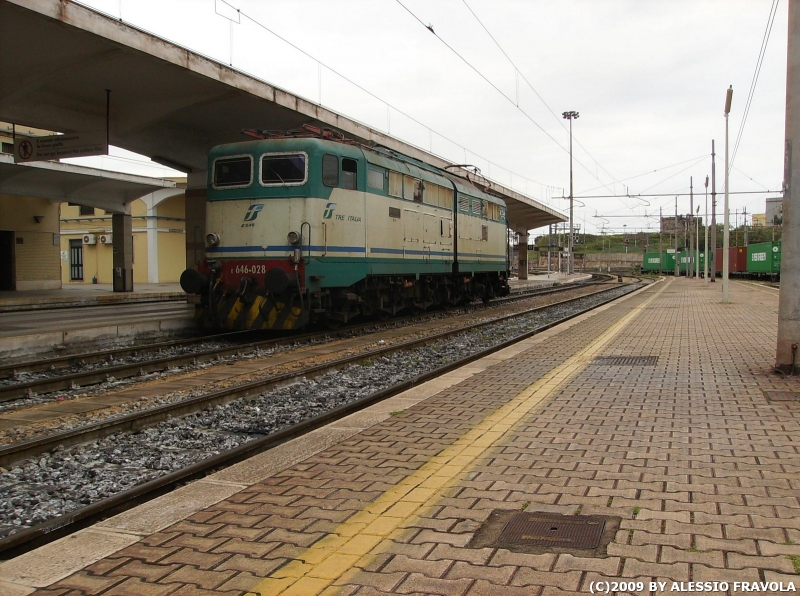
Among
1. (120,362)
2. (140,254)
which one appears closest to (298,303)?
(120,362)

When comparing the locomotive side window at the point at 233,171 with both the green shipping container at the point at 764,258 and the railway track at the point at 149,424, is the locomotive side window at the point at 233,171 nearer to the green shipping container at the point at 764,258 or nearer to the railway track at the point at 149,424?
the railway track at the point at 149,424

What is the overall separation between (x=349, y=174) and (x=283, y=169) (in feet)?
4.25

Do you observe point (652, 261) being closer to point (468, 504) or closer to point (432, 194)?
point (432, 194)

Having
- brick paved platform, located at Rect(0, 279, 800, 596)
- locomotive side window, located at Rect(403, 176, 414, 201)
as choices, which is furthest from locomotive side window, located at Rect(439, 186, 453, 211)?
brick paved platform, located at Rect(0, 279, 800, 596)

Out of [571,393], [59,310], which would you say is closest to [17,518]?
[571,393]

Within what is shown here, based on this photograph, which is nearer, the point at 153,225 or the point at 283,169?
the point at 283,169

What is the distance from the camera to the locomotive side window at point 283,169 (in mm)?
12898

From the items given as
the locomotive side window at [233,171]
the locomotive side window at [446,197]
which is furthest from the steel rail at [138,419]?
the locomotive side window at [446,197]

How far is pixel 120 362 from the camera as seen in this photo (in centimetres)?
1108

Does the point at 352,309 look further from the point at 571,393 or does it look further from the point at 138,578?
the point at 138,578

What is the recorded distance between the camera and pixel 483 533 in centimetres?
362

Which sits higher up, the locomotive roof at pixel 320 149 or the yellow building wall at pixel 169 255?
the locomotive roof at pixel 320 149

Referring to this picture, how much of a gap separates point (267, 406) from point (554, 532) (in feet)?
15.2

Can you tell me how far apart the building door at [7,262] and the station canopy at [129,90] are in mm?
15197
